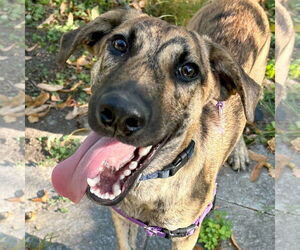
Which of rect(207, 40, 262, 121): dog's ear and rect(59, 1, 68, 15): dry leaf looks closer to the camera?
rect(207, 40, 262, 121): dog's ear

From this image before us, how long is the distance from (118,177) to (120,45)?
31.0 inches

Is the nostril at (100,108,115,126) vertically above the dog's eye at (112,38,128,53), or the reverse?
the dog's eye at (112,38,128,53)

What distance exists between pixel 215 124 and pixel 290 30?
1.98 m

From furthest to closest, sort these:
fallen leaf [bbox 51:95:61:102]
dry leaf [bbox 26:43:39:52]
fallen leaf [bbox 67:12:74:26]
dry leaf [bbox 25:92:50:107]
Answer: fallen leaf [bbox 67:12:74:26] → dry leaf [bbox 26:43:39:52] → fallen leaf [bbox 51:95:61:102] → dry leaf [bbox 25:92:50:107]

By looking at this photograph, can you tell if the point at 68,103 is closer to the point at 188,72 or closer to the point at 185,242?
the point at 185,242

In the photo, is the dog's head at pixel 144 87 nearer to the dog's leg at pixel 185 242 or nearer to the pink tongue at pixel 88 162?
the pink tongue at pixel 88 162

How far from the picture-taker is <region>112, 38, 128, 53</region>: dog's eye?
3.07 metres

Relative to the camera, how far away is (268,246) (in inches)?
172

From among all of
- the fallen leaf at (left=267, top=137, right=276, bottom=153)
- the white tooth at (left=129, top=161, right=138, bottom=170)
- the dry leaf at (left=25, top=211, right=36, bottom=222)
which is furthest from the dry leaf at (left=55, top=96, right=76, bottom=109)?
the white tooth at (left=129, top=161, right=138, bottom=170)

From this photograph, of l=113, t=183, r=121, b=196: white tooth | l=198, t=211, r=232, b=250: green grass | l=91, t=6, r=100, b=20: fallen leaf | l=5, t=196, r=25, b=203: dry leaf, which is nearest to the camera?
l=113, t=183, r=121, b=196: white tooth

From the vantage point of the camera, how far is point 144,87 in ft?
8.96

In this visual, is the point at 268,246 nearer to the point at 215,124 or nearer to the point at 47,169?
the point at 215,124

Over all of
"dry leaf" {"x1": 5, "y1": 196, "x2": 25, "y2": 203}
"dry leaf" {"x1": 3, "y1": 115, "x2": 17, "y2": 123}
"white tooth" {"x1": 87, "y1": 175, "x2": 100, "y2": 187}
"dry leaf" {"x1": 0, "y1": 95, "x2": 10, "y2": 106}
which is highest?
"white tooth" {"x1": 87, "y1": 175, "x2": 100, "y2": 187}

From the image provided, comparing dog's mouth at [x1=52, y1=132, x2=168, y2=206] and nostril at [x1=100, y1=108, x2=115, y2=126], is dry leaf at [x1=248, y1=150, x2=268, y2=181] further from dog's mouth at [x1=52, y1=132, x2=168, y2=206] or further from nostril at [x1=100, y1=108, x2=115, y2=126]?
nostril at [x1=100, y1=108, x2=115, y2=126]
